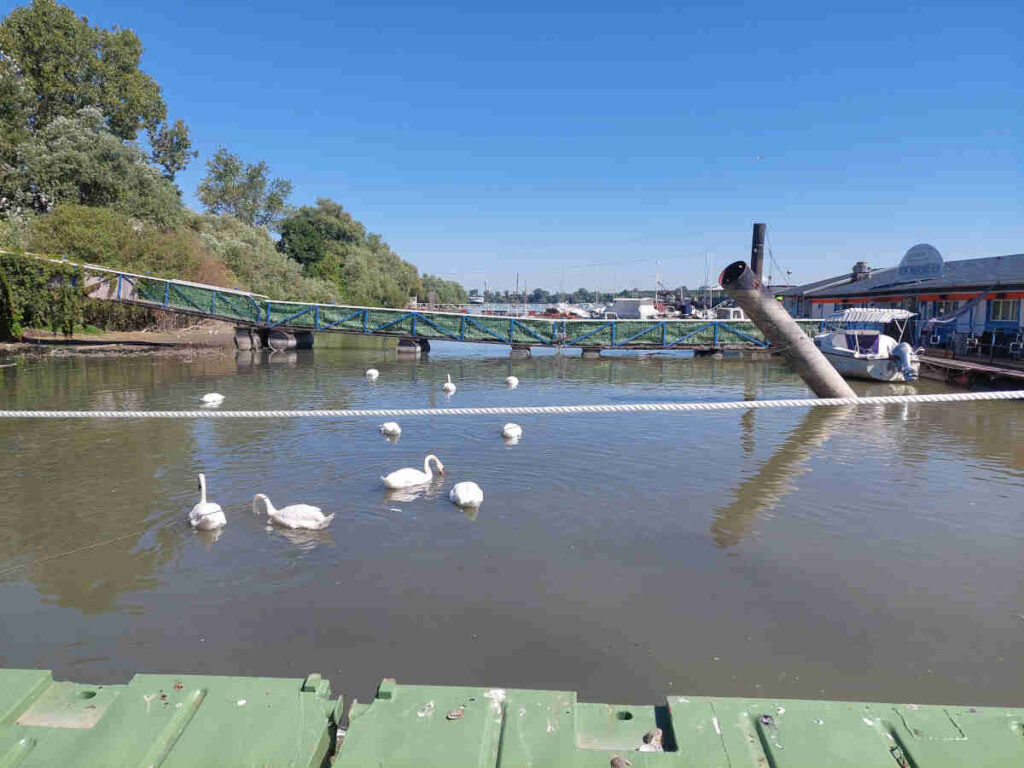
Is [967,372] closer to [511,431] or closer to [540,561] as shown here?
[511,431]

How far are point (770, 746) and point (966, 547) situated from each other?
21.6ft

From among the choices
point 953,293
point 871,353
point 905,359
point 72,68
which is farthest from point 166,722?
point 72,68

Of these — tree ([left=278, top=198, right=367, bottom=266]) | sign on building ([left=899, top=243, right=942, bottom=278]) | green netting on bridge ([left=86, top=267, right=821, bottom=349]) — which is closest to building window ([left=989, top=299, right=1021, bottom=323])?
sign on building ([left=899, top=243, right=942, bottom=278])

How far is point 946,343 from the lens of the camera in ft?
97.5

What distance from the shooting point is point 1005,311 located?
27.7 meters

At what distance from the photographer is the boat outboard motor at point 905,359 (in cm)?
2388

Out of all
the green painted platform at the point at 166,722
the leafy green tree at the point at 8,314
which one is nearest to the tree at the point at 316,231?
the leafy green tree at the point at 8,314

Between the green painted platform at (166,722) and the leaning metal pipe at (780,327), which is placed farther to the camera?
the leaning metal pipe at (780,327)

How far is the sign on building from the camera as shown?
3072 centimetres

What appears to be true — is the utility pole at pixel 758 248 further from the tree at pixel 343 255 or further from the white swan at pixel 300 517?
the tree at pixel 343 255

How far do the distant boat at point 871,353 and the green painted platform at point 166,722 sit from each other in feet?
84.3

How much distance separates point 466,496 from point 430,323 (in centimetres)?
2671

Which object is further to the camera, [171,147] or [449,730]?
[171,147]

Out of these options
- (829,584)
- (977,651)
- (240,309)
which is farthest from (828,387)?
(240,309)
